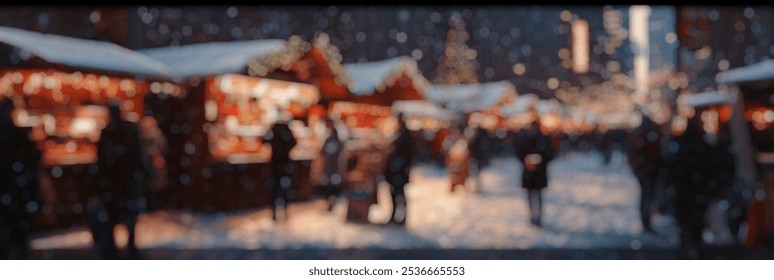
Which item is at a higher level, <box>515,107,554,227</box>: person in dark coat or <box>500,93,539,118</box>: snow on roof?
<box>500,93,539,118</box>: snow on roof

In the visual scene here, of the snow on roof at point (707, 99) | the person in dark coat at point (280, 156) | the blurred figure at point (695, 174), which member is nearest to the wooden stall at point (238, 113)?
the person in dark coat at point (280, 156)

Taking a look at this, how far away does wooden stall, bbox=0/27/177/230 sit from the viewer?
7.76 meters

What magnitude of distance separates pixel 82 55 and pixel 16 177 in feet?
13.4

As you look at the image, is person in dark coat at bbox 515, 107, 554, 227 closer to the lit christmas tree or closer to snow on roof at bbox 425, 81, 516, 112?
snow on roof at bbox 425, 81, 516, 112

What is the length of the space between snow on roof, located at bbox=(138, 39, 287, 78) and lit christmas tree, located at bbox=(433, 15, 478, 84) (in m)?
20.3

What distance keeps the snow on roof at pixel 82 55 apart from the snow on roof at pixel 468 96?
14.0m

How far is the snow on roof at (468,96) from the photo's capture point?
2458cm

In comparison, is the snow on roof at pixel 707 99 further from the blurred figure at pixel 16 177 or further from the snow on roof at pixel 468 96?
the blurred figure at pixel 16 177

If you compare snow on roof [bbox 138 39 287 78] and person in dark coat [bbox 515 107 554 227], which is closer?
person in dark coat [bbox 515 107 554 227]

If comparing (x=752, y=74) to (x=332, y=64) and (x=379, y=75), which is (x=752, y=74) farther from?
(x=379, y=75)

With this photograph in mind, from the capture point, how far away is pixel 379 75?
16359 millimetres

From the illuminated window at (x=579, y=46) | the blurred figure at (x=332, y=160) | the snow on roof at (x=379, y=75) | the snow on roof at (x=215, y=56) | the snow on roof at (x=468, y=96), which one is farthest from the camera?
the illuminated window at (x=579, y=46)

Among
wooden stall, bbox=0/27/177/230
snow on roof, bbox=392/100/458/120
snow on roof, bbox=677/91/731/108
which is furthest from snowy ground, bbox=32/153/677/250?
snow on roof, bbox=392/100/458/120
